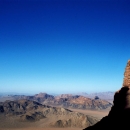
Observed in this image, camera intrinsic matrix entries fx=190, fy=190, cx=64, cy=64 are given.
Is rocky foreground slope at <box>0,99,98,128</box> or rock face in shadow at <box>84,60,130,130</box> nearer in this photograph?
rock face in shadow at <box>84,60,130,130</box>

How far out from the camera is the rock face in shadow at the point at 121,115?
1603 cm

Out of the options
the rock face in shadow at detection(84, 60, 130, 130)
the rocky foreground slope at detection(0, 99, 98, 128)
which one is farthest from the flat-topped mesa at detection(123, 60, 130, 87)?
the rocky foreground slope at detection(0, 99, 98, 128)

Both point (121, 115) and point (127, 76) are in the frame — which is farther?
point (127, 76)

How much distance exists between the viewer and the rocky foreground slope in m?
128

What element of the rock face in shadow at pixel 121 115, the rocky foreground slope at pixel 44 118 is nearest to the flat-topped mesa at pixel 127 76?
the rock face in shadow at pixel 121 115

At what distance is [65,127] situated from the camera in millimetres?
122562

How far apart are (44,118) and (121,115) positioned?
147m

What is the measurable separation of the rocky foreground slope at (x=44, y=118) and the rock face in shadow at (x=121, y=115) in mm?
107704

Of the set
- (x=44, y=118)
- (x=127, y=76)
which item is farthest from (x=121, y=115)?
(x=44, y=118)

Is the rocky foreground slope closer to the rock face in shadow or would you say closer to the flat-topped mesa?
the flat-topped mesa

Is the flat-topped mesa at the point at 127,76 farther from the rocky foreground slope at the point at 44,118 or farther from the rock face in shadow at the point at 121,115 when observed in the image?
the rocky foreground slope at the point at 44,118

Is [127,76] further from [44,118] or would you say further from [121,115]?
[44,118]

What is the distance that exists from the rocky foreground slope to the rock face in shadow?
107704mm

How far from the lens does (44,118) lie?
6216 inches
